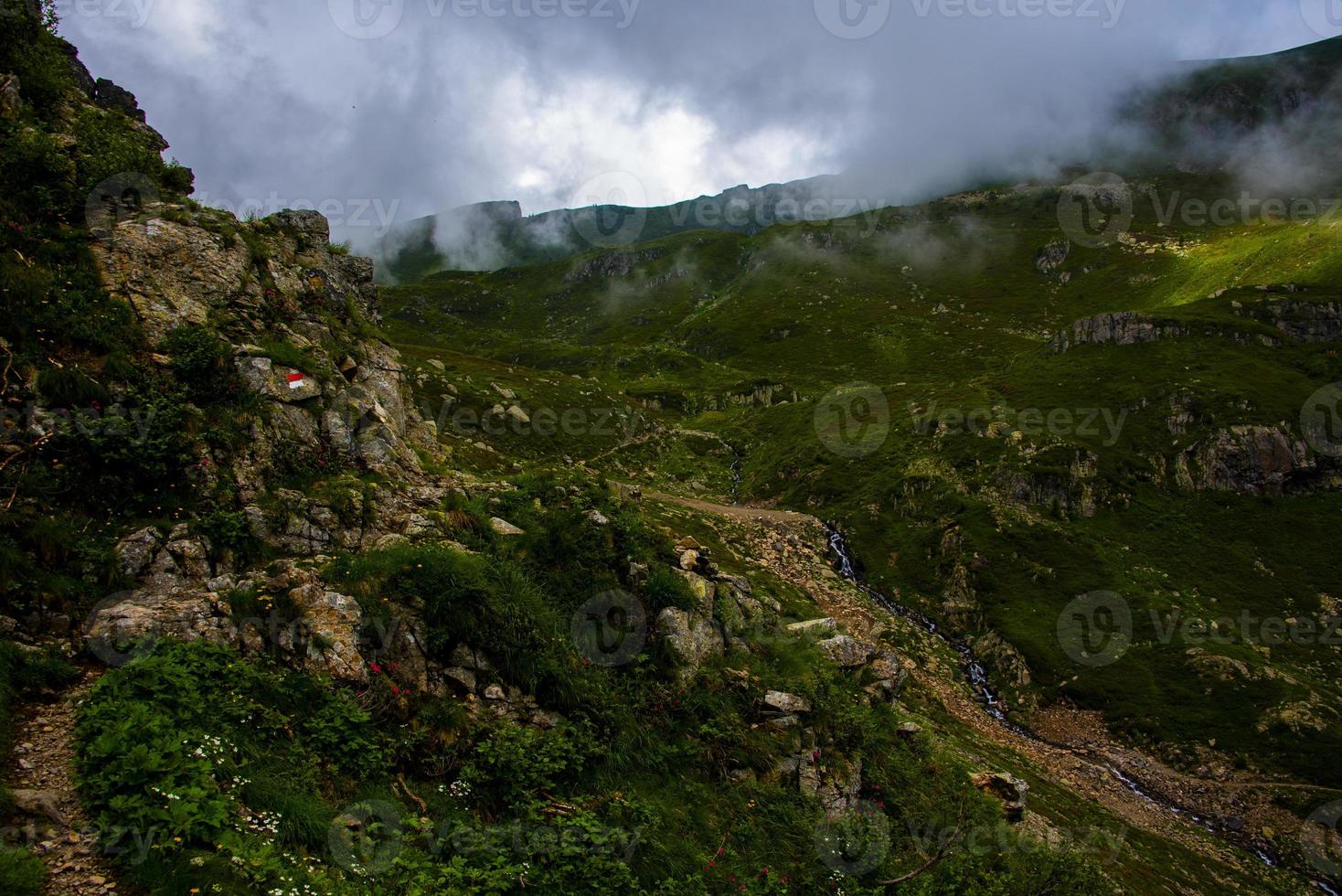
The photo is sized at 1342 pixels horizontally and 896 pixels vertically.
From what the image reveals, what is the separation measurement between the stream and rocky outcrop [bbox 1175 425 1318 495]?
108 ft

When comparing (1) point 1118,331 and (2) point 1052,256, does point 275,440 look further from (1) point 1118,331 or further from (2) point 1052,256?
(2) point 1052,256

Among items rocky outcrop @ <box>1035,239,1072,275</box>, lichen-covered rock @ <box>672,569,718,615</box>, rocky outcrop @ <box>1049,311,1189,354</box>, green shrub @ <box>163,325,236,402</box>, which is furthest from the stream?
rocky outcrop @ <box>1035,239,1072,275</box>

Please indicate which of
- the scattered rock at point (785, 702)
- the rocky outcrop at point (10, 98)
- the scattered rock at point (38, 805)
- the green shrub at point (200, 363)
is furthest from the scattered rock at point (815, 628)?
the rocky outcrop at point (10, 98)

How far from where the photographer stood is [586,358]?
15588cm

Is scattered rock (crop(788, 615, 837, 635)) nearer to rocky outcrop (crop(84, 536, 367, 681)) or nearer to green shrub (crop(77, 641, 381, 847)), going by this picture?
rocky outcrop (crop(84, 536, 367, 681))

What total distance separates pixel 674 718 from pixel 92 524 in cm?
1083

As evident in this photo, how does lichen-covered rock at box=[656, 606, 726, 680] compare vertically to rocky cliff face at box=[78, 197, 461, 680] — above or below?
below

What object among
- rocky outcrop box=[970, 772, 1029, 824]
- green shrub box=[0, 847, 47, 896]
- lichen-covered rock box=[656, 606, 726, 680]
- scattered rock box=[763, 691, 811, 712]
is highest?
green shrub box=[0, 847, 47, 896]

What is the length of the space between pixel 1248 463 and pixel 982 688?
132 ft

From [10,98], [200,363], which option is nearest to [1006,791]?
[200,363]

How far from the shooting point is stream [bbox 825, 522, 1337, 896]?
29.3 meters

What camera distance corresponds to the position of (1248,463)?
178ft

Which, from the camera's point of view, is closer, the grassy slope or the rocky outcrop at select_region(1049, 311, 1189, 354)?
the grassy slope

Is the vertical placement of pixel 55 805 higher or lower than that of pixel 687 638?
higher
